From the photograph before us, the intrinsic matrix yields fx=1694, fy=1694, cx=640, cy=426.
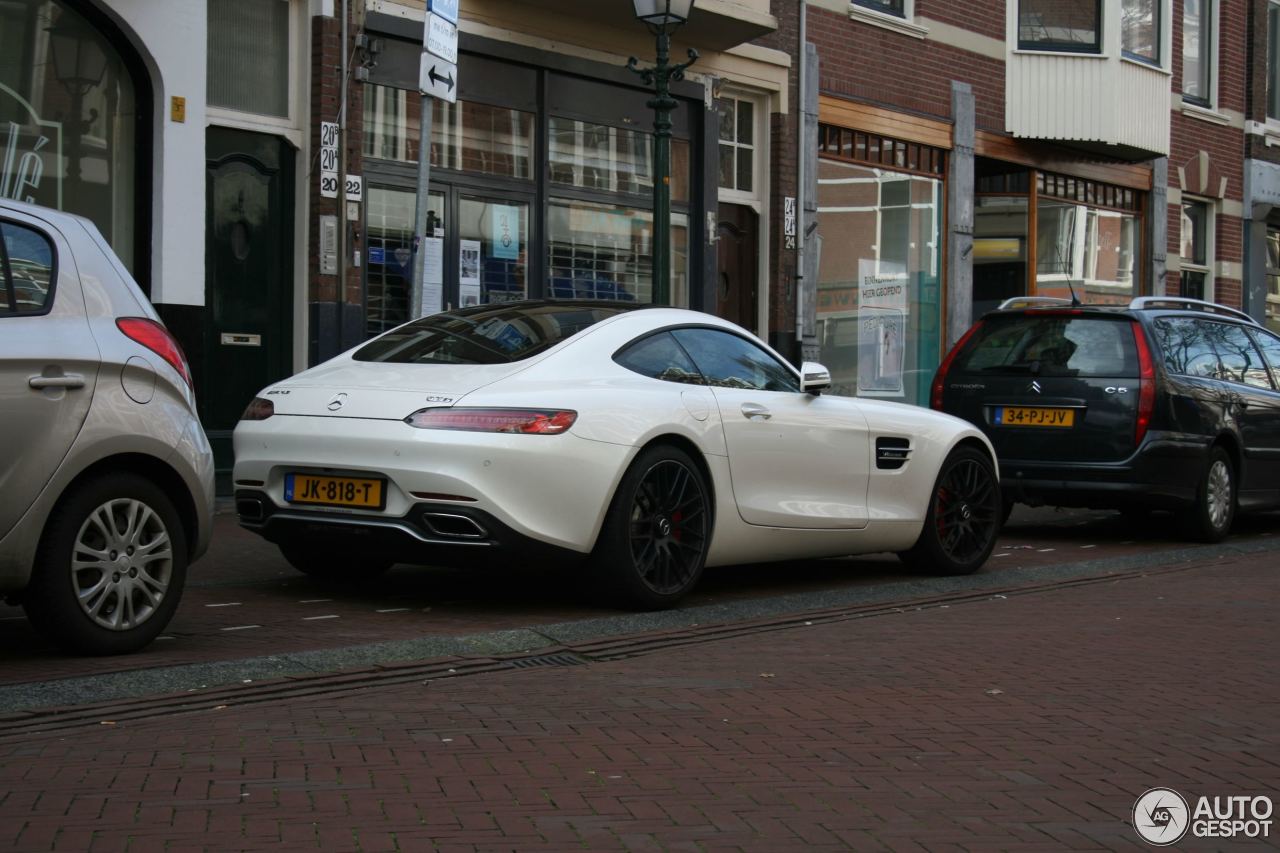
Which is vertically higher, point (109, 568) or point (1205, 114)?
point (1205, 114)

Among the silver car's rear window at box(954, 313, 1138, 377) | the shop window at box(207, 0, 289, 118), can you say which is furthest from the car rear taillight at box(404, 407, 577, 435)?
the shop window at box(207, 0, 289, 118)

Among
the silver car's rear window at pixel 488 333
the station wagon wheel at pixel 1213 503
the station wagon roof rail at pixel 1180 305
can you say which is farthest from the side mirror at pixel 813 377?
the station wagon wheel at pixel 1213 503

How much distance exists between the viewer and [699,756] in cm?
487

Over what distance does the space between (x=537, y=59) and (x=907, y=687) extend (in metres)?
10.7

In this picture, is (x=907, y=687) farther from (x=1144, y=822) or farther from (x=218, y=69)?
(x=218, y=69)

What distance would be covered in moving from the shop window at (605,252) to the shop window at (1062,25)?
6.72m

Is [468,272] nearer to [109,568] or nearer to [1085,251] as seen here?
[109,568]

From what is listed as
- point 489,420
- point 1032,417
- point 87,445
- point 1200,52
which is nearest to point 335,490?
point 489,420

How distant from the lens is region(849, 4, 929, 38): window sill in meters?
19.0

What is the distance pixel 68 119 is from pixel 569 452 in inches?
281

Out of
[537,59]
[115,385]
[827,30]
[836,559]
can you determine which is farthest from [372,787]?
[827,30]

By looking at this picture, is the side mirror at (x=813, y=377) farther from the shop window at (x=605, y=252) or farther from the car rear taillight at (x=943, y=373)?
the shop window at (x=605, y=252)

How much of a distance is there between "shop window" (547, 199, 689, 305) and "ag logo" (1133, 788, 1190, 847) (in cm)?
1195

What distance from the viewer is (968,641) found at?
715 cm
